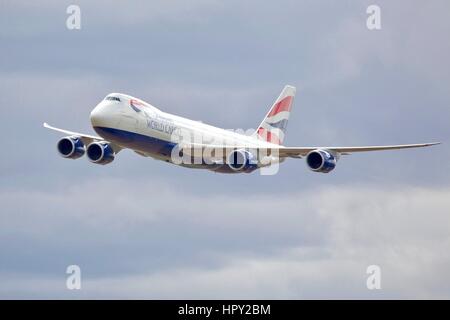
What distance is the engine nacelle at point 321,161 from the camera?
141m

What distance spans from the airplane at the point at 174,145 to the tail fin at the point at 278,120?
1269 cm

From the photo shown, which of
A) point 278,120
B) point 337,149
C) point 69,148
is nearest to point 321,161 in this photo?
point 337,149

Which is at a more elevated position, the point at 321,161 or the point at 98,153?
the point at 98,153

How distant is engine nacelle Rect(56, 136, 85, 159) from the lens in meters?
150

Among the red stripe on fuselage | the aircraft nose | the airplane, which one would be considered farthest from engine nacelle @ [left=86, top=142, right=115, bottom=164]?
the red stripe on fuselage

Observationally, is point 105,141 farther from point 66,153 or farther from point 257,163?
point 257,163

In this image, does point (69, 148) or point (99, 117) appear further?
point (69, 148)

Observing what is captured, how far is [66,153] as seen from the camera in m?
150

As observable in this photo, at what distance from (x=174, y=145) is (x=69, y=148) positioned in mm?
14572

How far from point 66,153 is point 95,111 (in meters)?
11.9

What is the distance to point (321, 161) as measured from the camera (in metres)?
141

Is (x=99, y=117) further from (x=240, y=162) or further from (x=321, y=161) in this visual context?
(x=321, y=161)

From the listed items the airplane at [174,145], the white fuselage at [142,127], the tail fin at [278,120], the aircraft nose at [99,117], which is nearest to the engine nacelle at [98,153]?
the airplane at [174,145]
